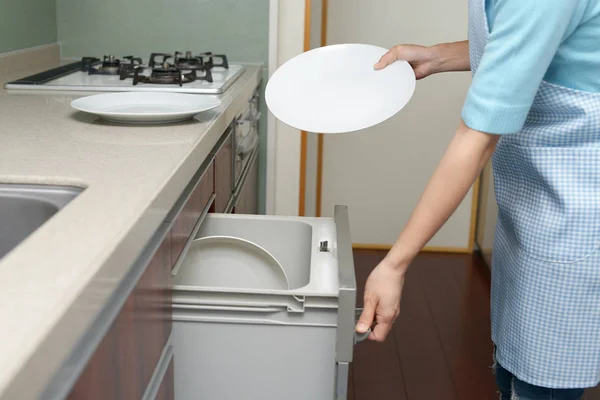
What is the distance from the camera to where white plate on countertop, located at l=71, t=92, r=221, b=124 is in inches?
53.9

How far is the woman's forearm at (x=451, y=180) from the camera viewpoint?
3.11 ft

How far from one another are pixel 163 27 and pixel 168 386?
5.40 ft

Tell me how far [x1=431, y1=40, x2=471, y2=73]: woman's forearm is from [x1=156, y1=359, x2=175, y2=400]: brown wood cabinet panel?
2.55 feet

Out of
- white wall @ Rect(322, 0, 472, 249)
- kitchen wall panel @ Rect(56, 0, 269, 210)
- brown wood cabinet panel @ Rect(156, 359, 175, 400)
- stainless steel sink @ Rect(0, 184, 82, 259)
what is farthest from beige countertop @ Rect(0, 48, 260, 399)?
white wall @ Rect(322, 0, 472, 249)

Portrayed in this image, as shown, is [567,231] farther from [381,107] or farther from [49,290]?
[49,290]

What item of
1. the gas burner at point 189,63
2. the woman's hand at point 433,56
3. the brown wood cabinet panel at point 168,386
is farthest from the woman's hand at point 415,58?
the gas burner at point 189,63

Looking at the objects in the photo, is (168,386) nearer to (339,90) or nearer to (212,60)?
(339,90)

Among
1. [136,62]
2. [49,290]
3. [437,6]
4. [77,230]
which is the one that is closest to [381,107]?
[77,230]

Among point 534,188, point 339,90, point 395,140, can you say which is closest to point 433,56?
point 339,90

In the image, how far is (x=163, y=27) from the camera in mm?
2494

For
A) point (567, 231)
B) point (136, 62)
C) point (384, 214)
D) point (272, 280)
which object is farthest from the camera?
point (384, 214)

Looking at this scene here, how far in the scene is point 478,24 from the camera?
1.04 metres

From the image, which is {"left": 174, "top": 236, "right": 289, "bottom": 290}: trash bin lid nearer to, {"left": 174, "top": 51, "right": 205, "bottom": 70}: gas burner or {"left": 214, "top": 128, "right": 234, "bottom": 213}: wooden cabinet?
{"left": 214, "top": 128, "right": 234, "bottom": 213}: wooden cabinet

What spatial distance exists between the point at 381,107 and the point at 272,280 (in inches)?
16.3
